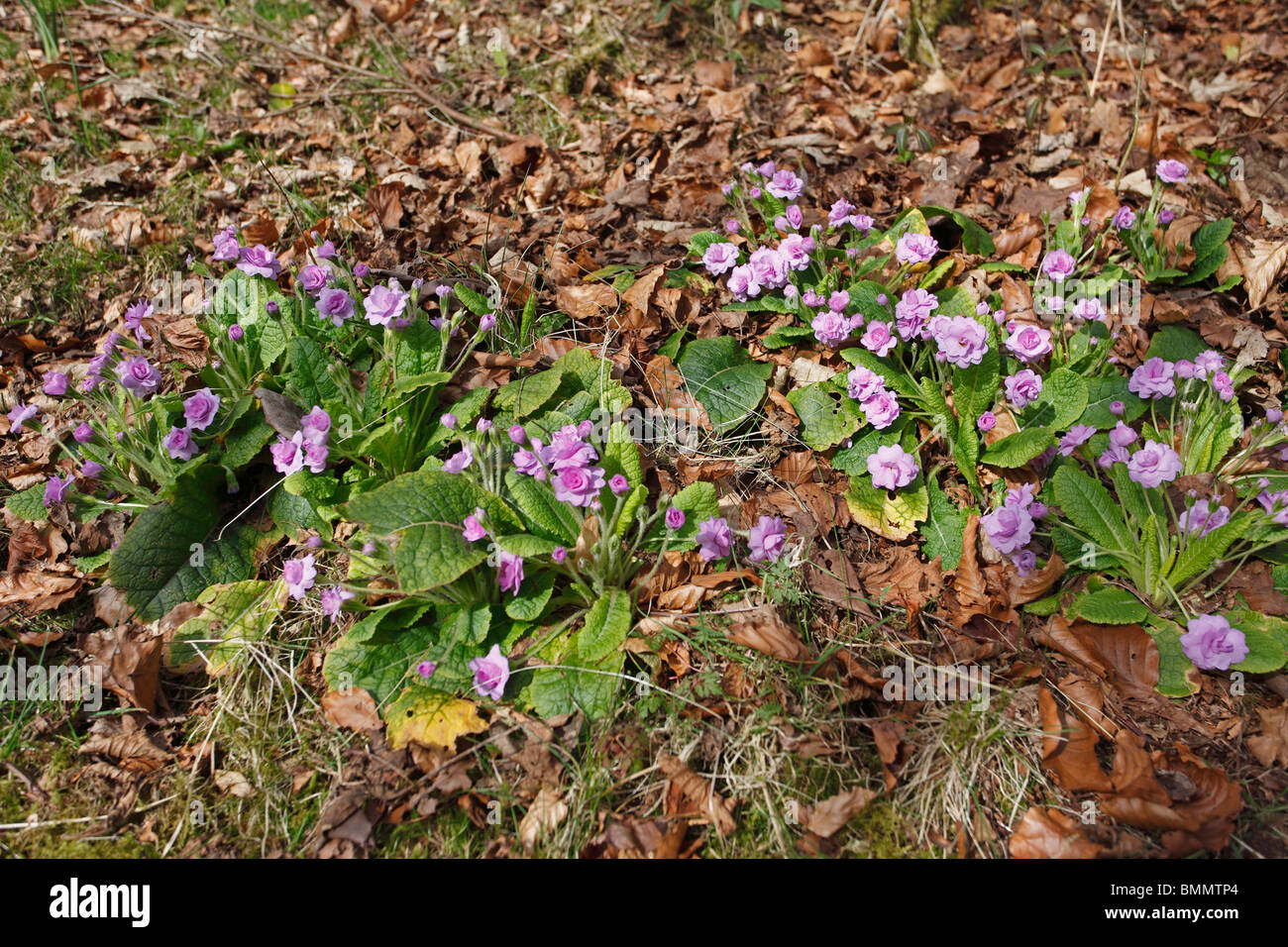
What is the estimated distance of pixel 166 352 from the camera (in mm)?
2787

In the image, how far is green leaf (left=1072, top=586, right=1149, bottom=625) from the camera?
6.93 ft

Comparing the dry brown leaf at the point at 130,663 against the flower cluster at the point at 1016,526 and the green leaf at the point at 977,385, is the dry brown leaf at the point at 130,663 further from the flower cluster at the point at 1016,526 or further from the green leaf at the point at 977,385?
the green leaf at the point at 977,385

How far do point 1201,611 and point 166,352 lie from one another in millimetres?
3259

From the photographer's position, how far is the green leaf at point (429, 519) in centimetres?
204

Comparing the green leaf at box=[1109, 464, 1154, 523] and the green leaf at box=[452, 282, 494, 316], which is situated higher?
the green leaf at box=[452, 282, 494, 316]

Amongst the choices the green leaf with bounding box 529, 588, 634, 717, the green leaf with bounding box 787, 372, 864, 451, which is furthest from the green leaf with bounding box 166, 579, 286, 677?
the green leaf with bounding box 787, 372, 864, 451

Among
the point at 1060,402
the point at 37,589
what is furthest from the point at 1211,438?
the point at 37,589

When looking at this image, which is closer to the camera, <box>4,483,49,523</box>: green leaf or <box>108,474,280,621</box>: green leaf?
<box>108,474,280,621</box>: green leaf

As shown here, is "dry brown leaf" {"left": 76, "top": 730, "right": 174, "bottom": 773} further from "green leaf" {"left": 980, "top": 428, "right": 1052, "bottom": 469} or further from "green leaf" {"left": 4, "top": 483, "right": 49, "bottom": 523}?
"green leaf" {"left": 980, "top": 428, "right": 1052, "bottom": 469}

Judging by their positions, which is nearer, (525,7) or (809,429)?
(809,429)

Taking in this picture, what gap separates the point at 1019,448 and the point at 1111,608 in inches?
19.9

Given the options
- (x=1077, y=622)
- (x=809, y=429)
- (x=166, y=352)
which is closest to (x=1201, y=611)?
(x=1077, y=622)

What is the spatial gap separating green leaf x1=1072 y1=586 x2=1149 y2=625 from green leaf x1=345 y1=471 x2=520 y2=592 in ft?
5.00
